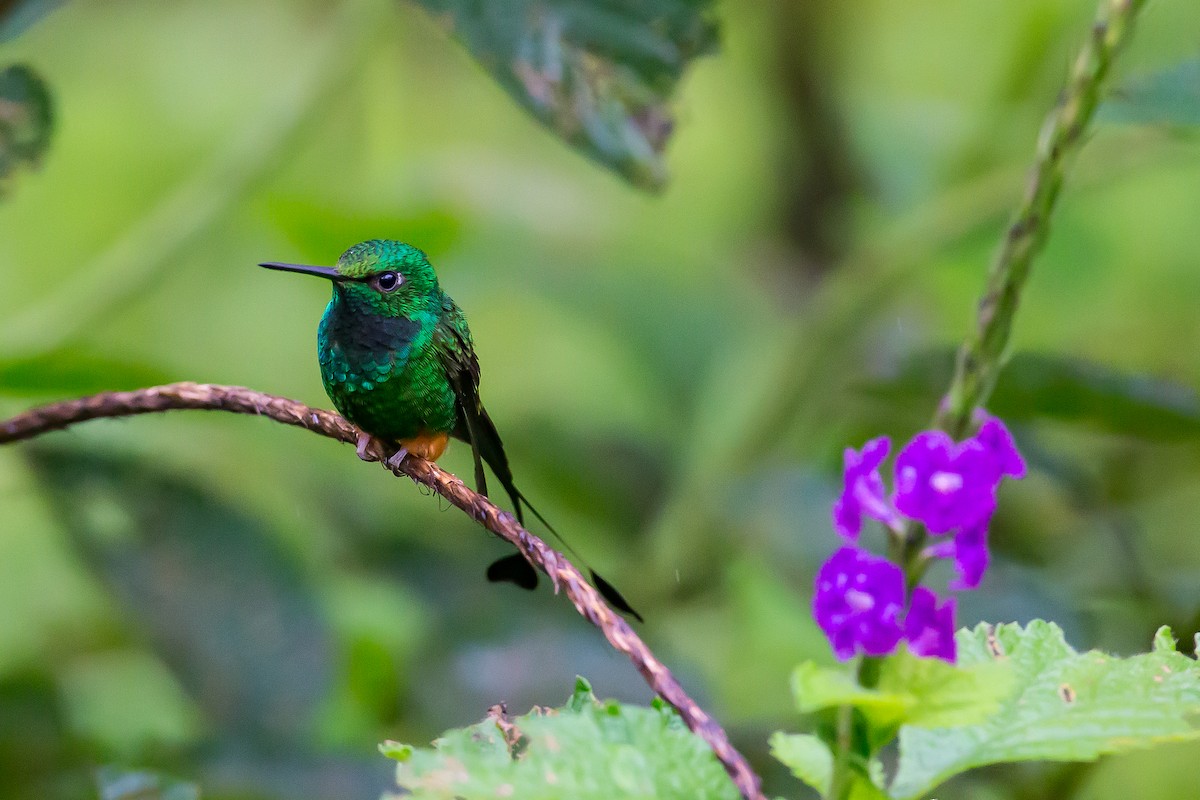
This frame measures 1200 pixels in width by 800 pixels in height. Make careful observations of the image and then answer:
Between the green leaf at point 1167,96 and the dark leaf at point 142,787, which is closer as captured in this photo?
the dark leaf at point 142,787

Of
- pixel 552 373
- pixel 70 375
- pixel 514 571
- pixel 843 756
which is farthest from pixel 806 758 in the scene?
pixel 552 373

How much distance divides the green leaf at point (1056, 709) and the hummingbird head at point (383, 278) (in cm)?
70

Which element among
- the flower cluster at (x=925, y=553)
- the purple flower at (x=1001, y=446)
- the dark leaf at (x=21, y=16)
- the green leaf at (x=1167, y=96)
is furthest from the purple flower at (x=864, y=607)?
the dark leaf at (x=21, y=16)

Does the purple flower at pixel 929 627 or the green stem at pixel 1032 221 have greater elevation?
the green stem at pixel 1032 221

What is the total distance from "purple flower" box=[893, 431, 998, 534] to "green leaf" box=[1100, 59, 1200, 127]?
1116 mm

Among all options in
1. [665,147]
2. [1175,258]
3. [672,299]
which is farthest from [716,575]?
[1175,258]

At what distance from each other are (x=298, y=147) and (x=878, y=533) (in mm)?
1487

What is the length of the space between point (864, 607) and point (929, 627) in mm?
63

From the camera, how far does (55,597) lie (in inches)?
115

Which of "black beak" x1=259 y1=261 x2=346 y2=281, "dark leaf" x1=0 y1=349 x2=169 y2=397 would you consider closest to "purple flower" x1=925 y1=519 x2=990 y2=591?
"black beak" x1=259 y1=261 x2=346 y2=281

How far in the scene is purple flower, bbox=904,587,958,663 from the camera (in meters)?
0.89

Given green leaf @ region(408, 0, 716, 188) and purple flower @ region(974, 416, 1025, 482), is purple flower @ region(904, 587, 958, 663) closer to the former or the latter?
purple flower @ region(974, 416, 1025, 482)

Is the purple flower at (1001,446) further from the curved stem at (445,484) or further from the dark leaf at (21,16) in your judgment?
the dark leaf at (21,16)

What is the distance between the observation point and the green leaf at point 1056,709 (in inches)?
37.7
